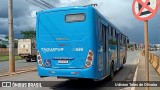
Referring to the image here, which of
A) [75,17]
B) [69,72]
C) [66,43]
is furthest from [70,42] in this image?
[69,72]

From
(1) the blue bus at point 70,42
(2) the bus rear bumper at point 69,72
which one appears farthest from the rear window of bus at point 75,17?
(2) the bus rear bumper at point 69,72

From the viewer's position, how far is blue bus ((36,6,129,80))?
10.7 metres

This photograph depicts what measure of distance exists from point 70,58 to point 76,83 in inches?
117

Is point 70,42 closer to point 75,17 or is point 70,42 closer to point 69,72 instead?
point 75,17

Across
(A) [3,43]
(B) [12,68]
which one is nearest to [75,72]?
(B) [12,68]

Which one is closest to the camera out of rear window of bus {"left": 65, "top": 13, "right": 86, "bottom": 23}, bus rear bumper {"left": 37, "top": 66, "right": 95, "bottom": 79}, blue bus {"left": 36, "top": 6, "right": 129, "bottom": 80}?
bus rear bumper {"left": 37, "top": 66, "right": 95, "bottom": 79}

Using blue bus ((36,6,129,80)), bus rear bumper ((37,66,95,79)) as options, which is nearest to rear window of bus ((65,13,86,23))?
blue bus ((36,6,129,80))

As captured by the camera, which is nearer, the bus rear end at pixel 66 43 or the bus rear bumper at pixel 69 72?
the bus rear bumper at pixel 69 72

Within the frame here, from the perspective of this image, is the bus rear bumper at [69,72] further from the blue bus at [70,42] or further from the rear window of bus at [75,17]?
the rear window of bus at [75,17]

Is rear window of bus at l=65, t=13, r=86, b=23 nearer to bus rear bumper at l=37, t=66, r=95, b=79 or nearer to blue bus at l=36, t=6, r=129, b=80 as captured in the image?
blue bus at l=36, t=6, r=129, b=80

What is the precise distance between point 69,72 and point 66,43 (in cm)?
112

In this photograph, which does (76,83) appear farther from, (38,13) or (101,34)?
(38,13)

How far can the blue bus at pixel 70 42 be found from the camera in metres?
10.7

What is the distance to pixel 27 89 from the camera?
1161 centimetres
